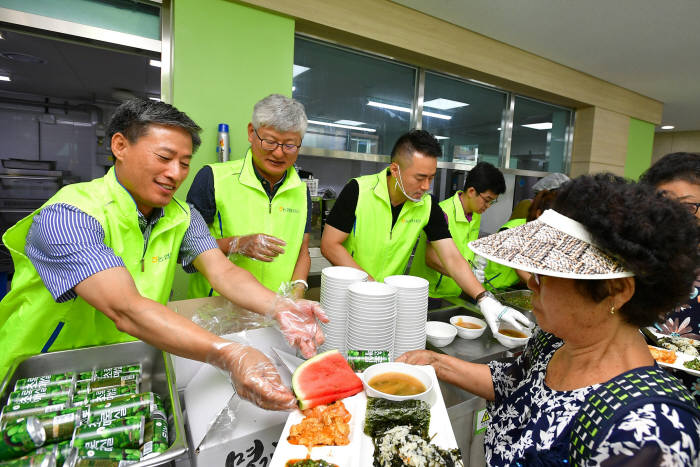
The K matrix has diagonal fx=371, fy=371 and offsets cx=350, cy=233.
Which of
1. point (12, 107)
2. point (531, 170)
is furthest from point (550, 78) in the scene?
point (12, 107)

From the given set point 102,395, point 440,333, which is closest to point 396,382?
point 440,333

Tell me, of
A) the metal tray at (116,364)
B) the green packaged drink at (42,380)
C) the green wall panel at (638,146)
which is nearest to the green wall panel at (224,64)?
the metal tray at (116,364)

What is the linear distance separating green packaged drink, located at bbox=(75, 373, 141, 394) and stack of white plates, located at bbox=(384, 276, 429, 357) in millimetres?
874

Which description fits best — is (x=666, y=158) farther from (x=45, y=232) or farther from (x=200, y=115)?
(x=200, y=115)

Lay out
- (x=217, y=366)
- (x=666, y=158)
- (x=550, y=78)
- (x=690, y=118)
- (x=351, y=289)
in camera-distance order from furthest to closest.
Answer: (x=690, y=118), (x=550, y=78), (x=666, y=158), (x=351, y=289), (x=217, y=366)

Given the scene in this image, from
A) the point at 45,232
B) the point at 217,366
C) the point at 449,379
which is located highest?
the point at 45,232

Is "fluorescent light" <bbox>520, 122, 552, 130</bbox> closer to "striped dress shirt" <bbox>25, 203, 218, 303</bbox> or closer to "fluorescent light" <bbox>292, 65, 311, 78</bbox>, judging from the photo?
"fluorescent light" <bbox>292, 65, 311, 78</bbox>

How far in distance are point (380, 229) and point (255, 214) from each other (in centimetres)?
79

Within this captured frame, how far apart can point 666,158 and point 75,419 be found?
7.57ft

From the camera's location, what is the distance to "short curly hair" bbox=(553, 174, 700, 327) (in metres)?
0.75

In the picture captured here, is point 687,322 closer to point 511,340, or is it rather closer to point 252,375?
point 511,340

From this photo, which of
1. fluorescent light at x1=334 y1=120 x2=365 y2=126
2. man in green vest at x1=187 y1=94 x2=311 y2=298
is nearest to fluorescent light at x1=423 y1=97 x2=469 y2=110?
fluorescent light at x1=334 y1=120 x2=365 y2=126

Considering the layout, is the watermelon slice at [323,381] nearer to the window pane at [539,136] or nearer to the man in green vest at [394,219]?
the man in green vest at [394,219]

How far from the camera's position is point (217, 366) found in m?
1.03
